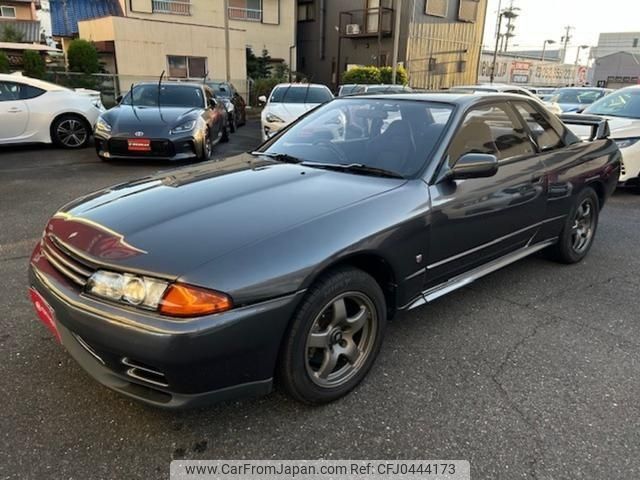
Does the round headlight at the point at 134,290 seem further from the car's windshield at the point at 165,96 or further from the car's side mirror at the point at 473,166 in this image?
the car's windshield at the point at 165,96

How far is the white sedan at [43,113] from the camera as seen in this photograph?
8898 millimetres

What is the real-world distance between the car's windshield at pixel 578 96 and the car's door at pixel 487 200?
1234 cm

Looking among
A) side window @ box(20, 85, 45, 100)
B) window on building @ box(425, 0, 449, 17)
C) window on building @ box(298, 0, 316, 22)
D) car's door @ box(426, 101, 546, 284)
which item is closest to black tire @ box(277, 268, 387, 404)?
car's door @ box(426, 101, 546, 284)

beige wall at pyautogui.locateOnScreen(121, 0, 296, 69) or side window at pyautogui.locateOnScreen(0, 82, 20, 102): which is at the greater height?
beige wall at pyautogui.locateOnScreen(121, 0, 296, 69)

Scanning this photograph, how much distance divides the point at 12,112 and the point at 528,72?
53476 millimetres

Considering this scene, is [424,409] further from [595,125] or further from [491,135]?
[595,125]

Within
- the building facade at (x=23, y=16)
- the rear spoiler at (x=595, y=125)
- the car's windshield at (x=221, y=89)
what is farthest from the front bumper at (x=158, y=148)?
the building facade at (x=23, y=16)

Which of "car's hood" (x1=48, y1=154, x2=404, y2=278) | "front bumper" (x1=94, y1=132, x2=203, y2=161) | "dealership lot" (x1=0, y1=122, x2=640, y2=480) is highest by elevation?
"car's hood" (x1=48, y1=154, x2=404, y2=278)

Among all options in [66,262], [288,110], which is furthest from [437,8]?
[66,262]

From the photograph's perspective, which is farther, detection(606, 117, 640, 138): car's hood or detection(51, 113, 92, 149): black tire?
detection(51, 113, 92, 149): black tire

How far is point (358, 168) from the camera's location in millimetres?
3002

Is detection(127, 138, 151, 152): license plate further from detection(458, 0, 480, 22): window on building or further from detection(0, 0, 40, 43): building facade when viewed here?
detection(0, 0, 40, 43): building facade

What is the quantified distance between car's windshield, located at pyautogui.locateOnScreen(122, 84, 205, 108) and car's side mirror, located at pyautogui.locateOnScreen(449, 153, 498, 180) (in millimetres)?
7521

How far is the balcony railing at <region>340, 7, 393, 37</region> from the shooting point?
26719mm
